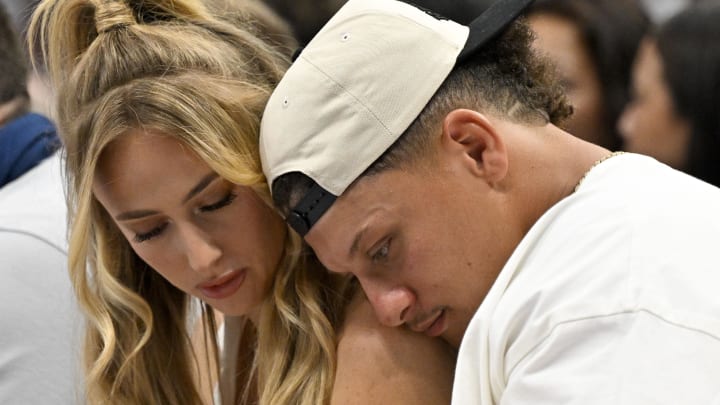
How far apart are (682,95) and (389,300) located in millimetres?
1612

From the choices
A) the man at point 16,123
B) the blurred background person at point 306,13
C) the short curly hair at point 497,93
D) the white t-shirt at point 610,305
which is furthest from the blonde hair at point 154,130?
the blurred background person at point 306,13

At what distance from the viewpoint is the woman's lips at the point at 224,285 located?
1.64 meters

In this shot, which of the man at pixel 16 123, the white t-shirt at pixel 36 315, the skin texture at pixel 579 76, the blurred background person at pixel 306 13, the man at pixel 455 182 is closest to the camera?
the man at pixel 455 182

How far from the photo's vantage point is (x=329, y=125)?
4.55 feet

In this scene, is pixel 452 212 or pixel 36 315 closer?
pixel 452 212

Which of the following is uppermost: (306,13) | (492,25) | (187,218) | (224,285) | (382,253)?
(492,25)

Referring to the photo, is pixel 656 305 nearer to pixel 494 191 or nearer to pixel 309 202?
pixel 494 191

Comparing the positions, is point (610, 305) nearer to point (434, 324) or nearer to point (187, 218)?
point (434, 324)

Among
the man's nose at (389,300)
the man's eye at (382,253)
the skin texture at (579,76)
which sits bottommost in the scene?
the skin texture at (579,76)

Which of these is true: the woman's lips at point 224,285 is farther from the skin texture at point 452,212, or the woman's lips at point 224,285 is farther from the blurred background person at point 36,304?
the blurred background person at point 36,304

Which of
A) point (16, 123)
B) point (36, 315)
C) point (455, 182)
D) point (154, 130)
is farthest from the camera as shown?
point (16, 123)

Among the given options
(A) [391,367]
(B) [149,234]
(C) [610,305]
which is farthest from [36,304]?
(C) [610,305]

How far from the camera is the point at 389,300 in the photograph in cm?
143

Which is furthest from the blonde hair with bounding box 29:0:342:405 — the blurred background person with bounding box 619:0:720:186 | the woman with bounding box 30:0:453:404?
the blurred background person with bounding box 619:0:720:186
